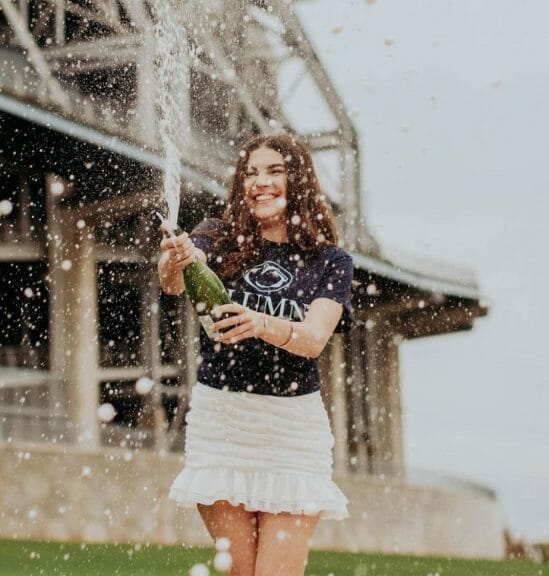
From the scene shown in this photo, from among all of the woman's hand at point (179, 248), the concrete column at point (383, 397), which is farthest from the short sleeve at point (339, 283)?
the concrete column at point (383, 397)

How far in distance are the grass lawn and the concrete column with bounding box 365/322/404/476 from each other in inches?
363

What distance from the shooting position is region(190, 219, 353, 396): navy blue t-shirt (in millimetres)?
2920

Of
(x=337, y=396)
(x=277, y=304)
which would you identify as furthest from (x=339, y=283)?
(x=337, y=396)

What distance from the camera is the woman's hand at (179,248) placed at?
282 cm

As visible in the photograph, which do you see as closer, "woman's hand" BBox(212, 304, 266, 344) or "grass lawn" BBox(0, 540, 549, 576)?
"woman's hand" BBox(212, 304, 266, 344)

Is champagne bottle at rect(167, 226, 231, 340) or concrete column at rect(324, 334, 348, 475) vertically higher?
champagne bottle at rect(167, 226, 231, 340)

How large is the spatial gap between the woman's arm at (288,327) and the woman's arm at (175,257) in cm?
20

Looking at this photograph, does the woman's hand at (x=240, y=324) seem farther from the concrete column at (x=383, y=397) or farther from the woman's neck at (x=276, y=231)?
the concrete column at (x=383, y=397)

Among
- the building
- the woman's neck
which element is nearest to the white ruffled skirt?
the woman's neck

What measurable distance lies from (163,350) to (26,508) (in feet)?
17.7

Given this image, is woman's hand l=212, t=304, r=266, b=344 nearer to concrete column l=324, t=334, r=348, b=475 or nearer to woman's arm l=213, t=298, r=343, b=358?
woman's arm l=213, t=298, r=343, b=358

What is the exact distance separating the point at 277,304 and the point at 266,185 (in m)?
0.37

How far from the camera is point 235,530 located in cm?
297

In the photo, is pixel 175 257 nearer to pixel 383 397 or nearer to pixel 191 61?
pixel 191 61
